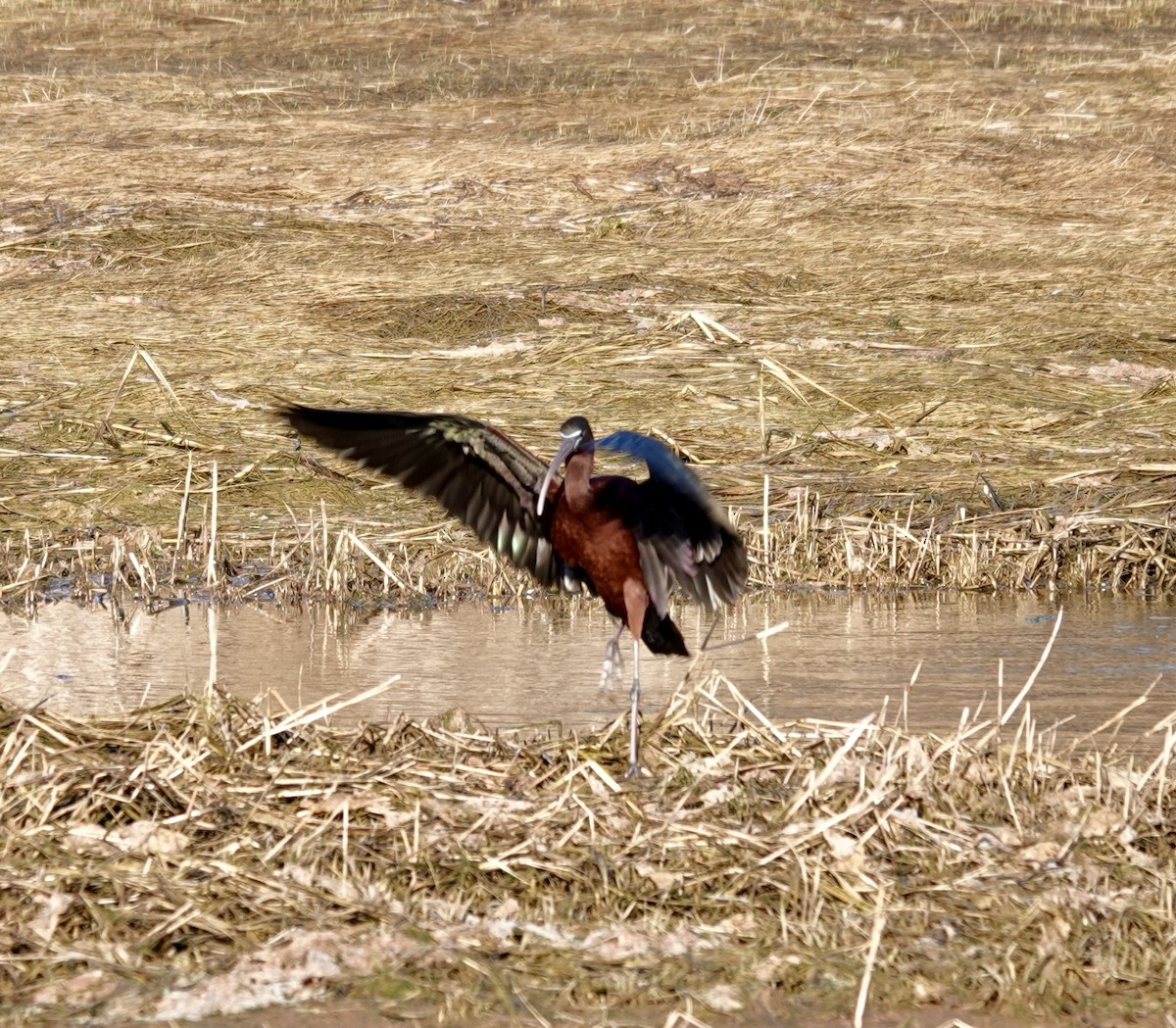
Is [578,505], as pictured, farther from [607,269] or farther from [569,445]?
[607,269]

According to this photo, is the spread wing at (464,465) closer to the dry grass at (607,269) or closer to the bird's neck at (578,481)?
the bird's neck at (578,481)

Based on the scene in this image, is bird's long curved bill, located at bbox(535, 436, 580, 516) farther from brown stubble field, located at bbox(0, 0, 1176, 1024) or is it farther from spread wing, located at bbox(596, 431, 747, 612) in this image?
brown stubble field, located at bbox(0, 0, 1176, 1024)

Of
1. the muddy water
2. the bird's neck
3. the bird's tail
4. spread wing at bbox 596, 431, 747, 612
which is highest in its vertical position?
the bird's neck

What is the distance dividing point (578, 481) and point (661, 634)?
2.28 ft

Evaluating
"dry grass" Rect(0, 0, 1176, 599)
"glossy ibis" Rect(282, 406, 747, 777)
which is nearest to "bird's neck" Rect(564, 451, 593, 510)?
"glossy ibis" Rect(282, 406, 747, 777)

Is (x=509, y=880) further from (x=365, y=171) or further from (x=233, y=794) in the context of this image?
(x=365, y=171)

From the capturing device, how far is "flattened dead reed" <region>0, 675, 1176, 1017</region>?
425 centimetres

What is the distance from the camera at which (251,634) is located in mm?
8359

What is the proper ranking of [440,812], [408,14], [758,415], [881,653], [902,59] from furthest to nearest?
[408,14] < [902,59] < [758,415] < [881,653] < [440,812]

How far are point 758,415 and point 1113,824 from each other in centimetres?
744

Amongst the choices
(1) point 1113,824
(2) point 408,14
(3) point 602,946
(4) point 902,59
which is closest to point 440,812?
(3) point 602,946

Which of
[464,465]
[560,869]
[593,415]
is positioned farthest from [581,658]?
[593,415]

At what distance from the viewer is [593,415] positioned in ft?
40.5

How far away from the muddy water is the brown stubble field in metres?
0.55
